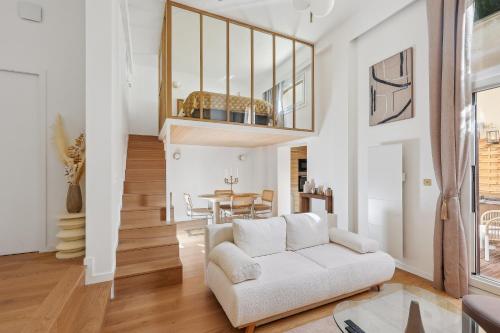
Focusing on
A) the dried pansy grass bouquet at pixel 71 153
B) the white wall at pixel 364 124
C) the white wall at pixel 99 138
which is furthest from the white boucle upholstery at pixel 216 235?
the white wall at pixel 364 124

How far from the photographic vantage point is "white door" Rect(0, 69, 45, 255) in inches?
87.0

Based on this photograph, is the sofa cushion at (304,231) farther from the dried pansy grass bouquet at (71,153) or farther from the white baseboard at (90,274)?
the dried pansy grass bouquet at (71,153)

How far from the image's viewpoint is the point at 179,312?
2.14 m

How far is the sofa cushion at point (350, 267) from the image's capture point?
2164 millimetres

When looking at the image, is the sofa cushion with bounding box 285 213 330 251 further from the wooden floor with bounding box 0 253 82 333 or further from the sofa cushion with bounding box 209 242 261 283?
the wooden floor with bounding box 0 253 82 333

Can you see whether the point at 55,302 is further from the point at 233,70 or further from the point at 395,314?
the point at 233,70

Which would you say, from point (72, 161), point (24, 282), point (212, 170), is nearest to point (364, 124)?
point (72, 161)

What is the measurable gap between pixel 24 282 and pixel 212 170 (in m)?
5.05

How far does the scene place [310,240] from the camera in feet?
9.03

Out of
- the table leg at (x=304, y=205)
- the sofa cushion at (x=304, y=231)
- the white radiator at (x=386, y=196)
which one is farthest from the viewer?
the table leg at (x=304, y=205)

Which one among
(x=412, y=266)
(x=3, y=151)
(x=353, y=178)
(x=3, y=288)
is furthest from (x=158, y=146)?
(x=412, y=266)

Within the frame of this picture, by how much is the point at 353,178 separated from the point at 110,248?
12.0ft

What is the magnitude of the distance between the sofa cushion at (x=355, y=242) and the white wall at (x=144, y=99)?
5722mm

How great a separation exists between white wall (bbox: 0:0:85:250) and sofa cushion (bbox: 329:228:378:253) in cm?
309
